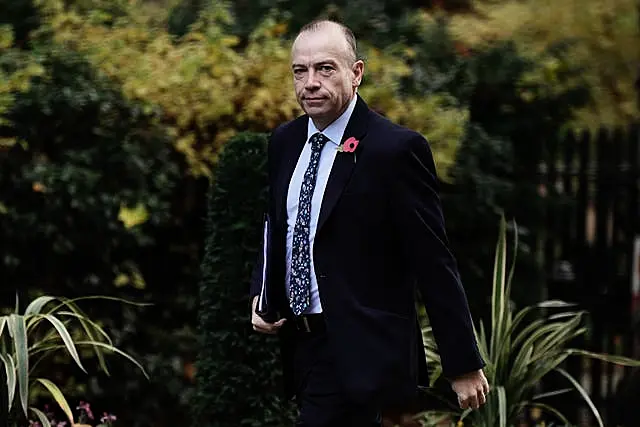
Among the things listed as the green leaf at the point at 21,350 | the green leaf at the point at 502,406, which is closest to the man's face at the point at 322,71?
the green leaf at the point at 21,350

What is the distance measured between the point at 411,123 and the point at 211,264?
199 cm

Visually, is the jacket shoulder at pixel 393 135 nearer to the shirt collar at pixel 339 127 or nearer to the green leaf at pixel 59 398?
the shirt collar at pixel 339 127

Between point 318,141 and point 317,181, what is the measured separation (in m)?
0.14

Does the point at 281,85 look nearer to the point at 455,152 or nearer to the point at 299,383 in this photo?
the point at 455,152

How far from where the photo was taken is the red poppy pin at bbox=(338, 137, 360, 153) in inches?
146

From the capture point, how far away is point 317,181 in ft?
12.4

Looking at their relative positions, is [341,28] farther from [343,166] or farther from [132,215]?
[132,215]

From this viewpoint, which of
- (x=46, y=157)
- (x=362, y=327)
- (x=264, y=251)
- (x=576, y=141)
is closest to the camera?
(x=362, y=327)

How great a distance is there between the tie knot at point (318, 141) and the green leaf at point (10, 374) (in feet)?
4.81

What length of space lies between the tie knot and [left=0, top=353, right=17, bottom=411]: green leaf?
147cm

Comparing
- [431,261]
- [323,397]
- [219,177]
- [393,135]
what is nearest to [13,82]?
[219,177]

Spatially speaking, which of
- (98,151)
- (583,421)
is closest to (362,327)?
(98,151)

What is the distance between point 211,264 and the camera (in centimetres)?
532

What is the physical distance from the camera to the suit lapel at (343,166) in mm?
3670
